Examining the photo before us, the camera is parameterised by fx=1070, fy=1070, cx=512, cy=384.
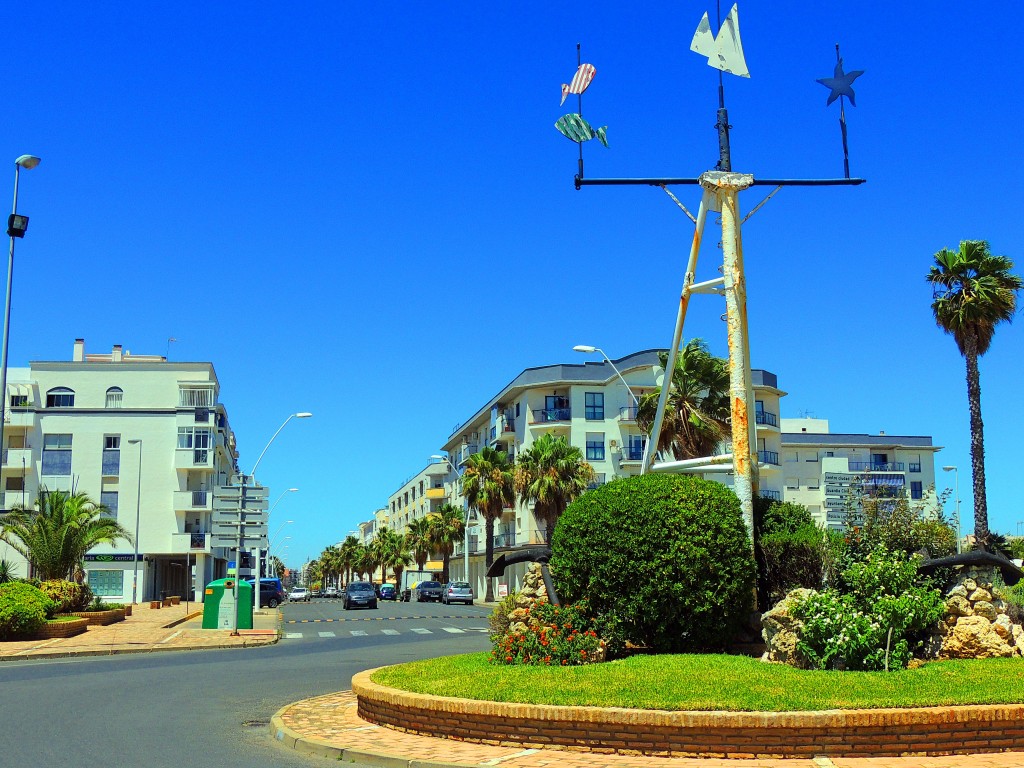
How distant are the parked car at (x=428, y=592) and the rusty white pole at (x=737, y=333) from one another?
188 feet

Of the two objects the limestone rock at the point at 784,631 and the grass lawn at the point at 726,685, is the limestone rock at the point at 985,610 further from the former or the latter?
the limestone rock at the point at 784,631

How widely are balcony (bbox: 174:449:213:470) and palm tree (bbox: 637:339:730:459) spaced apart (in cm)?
3934

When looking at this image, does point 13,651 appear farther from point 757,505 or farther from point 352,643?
point 757,505

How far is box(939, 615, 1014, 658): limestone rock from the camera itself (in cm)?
1235

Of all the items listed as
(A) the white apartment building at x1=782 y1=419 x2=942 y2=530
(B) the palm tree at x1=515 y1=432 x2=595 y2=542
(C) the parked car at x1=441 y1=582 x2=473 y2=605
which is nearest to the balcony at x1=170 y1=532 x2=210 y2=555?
(C) the parked car at x1=441 y1=582 x2=473 y2=605

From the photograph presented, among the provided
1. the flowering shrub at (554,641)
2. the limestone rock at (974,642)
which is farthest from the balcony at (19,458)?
the limestone rock at (974,642)

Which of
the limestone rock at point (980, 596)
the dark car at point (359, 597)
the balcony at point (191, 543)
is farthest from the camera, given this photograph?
the balcony at point (191, 543)

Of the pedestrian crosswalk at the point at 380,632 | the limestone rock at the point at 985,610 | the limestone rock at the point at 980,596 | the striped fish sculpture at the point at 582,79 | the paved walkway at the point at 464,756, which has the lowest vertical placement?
the pedestrian crosswalk at the point at 380,632

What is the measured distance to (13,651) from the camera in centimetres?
2395

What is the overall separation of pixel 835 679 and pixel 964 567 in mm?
3663

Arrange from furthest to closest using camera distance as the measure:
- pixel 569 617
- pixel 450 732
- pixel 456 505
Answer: pixel 456 505 < pixel 569 617 < pixel 450 732

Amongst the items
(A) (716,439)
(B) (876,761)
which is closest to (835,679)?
(B) (876,761)

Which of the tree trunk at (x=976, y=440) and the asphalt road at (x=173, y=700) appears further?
the tree trunk at (x=976, y=440)

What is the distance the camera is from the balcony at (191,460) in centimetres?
6631
